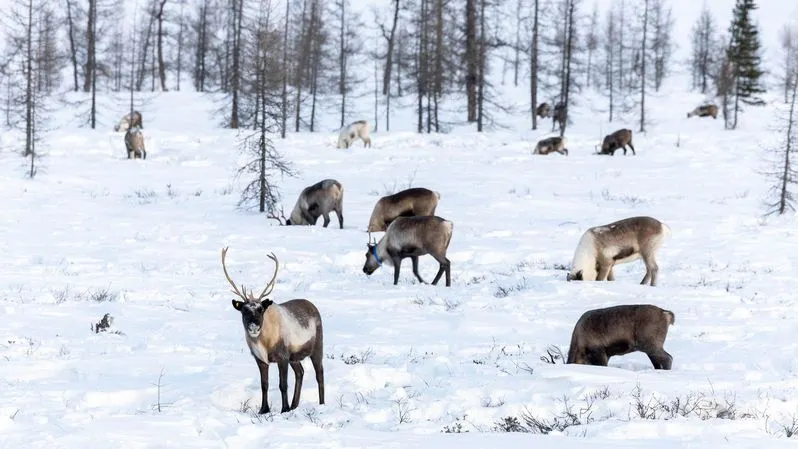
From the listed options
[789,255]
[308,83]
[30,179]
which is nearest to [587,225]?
[789,255]

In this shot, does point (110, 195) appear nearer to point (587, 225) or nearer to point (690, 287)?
point (587, 225)

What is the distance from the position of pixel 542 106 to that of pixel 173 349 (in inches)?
1823

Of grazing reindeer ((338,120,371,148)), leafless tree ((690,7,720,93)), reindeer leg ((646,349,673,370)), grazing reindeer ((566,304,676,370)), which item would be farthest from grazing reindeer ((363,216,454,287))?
leafless tree ((690,7,720,93))

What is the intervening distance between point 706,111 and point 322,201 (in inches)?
1561

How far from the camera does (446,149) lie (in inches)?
1356

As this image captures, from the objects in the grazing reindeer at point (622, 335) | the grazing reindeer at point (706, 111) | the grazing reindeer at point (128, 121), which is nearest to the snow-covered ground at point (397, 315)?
the grazing reindeer at point (622, 335)

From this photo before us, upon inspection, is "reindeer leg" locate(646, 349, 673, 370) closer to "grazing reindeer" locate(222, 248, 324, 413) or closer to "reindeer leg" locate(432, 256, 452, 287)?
"grazing reindeer" locate(222, 248, 324, 413)

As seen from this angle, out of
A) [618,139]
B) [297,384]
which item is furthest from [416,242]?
[618,139]

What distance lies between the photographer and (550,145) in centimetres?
3409

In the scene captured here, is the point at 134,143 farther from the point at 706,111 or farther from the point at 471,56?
the point at 706,111

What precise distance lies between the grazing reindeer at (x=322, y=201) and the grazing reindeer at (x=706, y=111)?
127 ft

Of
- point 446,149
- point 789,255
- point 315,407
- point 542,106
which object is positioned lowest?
point 315,407

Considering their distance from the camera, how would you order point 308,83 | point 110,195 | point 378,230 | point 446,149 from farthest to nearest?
point 308,83
point 446,149
point 110,195
point 378,230

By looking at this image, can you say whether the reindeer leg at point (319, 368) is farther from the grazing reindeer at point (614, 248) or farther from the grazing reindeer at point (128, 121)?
the grazing reindeer at point (128, 121)
